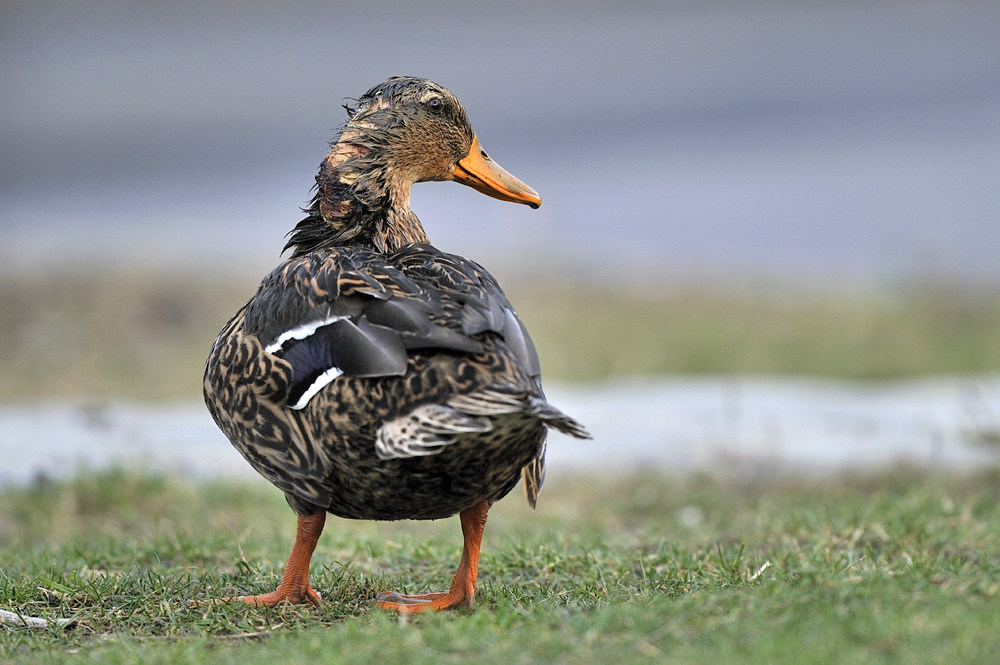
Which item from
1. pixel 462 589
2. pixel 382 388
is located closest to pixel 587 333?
pixel 462 589

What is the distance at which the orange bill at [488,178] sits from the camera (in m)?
4.71

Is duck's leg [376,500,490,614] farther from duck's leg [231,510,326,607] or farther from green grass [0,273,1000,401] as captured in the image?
green grass [0,273,1000,401]

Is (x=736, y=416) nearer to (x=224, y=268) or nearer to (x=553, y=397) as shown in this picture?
(x=553, y=397)

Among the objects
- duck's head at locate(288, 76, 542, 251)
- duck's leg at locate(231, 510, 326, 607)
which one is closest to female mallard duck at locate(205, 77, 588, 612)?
duck's leg at locate(231, 510, 326, 607)

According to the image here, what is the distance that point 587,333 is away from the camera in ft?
31.0

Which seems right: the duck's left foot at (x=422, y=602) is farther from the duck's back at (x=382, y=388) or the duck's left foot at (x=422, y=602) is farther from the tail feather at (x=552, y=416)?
the tail feather at (x=552, y=416)

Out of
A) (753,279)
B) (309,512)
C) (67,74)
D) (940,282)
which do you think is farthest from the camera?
(67,74)

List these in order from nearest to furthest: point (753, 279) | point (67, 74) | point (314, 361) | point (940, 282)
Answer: point (314, 361) < point (940, 282) < point (753, 279) < point (67, 74)

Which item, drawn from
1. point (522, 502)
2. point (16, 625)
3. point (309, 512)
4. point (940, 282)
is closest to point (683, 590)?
point (309, 512)

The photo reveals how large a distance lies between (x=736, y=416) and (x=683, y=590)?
11.1 feet

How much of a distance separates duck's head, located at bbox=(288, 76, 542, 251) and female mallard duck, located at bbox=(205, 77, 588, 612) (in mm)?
132

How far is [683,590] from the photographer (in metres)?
3.77

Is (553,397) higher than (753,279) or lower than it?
lower

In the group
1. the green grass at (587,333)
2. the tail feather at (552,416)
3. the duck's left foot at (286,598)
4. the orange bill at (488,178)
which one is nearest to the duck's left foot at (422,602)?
the duck's left foot at (286,598)
